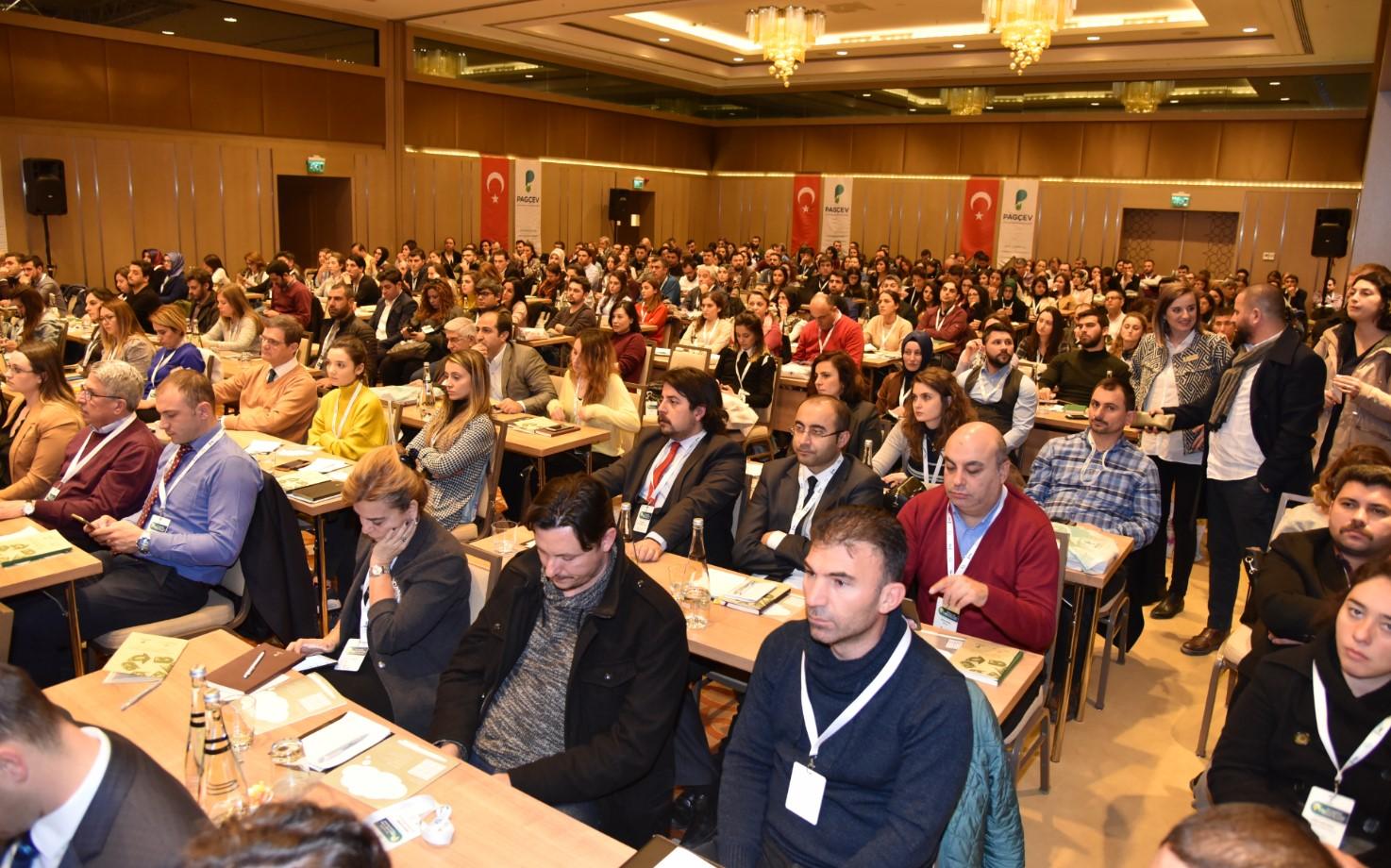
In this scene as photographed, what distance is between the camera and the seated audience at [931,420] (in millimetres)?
4945

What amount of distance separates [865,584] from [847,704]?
29 cm

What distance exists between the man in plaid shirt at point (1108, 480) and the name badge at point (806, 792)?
2.55m

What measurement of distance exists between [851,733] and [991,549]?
1.41m

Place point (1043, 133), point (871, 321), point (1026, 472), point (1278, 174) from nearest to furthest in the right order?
1. point (1026, 472)
2. point (871, 321)
3. point (1278, 174)
4. point (1043, 133)

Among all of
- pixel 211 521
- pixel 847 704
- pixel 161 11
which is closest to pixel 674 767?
pixel 847 704

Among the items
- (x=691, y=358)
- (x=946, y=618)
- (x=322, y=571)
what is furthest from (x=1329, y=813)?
(x=691, y=358)

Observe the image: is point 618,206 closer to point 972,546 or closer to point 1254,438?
point 1254,438

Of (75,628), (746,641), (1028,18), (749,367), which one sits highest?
(1028,18)

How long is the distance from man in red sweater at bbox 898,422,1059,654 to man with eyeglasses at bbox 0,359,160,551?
3.40 meters

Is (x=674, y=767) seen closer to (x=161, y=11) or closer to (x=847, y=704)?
(x=847, y=704)

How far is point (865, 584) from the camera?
7.25 ft

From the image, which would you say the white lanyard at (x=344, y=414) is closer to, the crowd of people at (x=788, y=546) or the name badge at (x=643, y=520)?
the crowd of people at (x=788, y=546)

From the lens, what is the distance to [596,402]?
6.34m

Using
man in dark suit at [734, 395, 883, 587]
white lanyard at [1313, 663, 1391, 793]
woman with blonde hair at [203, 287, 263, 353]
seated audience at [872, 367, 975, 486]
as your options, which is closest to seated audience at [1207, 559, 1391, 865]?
white lanyard at [1313, 663, 1391, 793]
